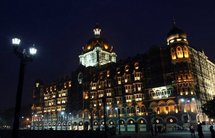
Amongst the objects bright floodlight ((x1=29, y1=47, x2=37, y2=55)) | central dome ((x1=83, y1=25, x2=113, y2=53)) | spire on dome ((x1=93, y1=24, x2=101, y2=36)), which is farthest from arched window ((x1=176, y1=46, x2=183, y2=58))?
spire on dome ((x1=93, y1=24, x2=101, y2=36))

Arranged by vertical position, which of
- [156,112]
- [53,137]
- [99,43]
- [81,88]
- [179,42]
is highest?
[99,43]

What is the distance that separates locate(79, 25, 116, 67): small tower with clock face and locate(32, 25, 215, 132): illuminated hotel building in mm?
1022

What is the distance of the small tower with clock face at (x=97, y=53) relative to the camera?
112438 mm

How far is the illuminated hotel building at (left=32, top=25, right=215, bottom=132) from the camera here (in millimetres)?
67812

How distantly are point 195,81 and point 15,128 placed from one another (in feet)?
214

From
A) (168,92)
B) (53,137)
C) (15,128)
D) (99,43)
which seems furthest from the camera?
(99,43)

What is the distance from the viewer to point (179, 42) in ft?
238

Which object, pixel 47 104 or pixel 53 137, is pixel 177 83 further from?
pixel 47 104

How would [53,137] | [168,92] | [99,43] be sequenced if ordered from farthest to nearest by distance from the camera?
[99,43] → [168,92] → [53,137]

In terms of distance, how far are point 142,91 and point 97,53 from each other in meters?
41.7

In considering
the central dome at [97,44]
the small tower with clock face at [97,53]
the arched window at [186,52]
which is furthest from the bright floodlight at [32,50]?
the central dome at [97,44]

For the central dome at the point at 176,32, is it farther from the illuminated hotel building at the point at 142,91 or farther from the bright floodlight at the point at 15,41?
the bright floodlight at the point at 15,41

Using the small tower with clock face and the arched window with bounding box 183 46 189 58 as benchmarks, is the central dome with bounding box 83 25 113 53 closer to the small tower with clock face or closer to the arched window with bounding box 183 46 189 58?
the small tower with clock face

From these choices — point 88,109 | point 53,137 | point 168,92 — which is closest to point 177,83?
point 168,92
